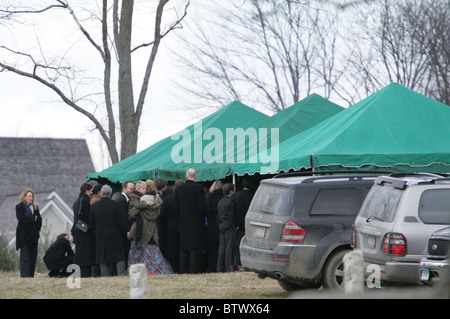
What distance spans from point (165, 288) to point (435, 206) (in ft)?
16.3

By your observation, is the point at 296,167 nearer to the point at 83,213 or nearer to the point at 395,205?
the point at 83,213

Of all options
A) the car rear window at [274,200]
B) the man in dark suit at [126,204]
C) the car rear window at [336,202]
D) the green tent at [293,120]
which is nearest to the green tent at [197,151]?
the green tent at [293,120]

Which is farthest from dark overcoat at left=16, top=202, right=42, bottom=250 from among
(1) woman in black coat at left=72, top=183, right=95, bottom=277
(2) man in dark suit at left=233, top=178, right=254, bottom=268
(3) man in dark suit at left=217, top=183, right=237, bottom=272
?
(2) man in dark suit at left=233, top=178, right=254, bottom=268

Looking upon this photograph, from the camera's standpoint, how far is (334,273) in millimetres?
11492

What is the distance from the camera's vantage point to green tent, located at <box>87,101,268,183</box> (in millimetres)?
19859

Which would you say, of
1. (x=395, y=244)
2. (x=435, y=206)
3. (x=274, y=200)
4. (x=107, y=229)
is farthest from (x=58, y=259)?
(x=435, y=206)

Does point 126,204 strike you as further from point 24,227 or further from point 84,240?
point 24,227

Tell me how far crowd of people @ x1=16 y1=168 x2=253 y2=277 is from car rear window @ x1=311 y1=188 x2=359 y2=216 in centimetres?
433

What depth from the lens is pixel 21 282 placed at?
15.4 m

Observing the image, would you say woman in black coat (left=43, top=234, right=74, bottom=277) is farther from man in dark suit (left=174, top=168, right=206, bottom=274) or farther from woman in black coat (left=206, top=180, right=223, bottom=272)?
woman in black coat (left=206, top=180, right=223, bottom=272)

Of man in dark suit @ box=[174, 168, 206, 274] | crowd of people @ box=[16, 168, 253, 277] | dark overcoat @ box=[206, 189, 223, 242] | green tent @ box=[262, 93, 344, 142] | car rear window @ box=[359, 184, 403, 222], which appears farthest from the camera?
green tent @ box=[262, 93, 344, 142]

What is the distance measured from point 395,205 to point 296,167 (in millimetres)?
5430

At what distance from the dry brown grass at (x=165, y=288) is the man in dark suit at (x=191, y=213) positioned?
830 millimetres

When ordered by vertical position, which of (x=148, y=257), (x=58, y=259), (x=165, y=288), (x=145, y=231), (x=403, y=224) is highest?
(x=403, y=224)
